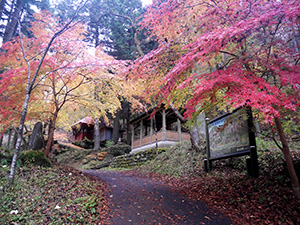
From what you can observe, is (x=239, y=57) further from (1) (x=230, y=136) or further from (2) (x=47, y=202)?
(2) (x=47, y=202)

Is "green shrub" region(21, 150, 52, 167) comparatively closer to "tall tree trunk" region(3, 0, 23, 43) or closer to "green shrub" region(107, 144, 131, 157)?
"tall tree trunk" region(3, 0, 23, 43)

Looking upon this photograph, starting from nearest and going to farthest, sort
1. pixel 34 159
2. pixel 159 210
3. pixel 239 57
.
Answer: pixel 239 57 < pixel 159 210 < pixel 34 159

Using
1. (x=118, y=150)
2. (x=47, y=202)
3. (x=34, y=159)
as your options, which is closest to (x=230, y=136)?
(x=47, y=202)

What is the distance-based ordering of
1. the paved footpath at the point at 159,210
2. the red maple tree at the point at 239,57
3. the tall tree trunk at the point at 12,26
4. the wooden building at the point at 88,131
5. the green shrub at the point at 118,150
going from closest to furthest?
the red maple tree at the point at 239,57 → the paved footpath at the point at 159,210 → the tall tree trunk at the point at 12,26 → the green shrub at the point at 118,150 → the wooden building at the point at 88,131

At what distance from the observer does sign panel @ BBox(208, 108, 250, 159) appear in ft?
18.5

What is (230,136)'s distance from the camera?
635 centimetres

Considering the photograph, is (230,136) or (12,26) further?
(12,26)

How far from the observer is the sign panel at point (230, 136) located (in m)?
5.63

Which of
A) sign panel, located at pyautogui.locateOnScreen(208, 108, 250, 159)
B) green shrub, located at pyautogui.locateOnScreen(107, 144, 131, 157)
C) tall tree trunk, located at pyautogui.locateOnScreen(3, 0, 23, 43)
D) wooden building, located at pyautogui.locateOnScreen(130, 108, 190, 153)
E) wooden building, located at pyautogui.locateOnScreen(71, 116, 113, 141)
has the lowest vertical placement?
sign panel, located at pyautogui.locateOnScreen(208, 108, 250, 159)

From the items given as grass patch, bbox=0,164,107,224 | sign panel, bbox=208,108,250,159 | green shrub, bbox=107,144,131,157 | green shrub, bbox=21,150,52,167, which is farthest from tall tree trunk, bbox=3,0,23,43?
green shrub, bbox=107,144,131,157

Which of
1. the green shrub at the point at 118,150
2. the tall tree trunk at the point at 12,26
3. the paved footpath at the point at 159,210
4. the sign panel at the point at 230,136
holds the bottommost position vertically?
the paved footpath at the point at 159,210

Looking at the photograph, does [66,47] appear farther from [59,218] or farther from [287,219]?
[287,219]

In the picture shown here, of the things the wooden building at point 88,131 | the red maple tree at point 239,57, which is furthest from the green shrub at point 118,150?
the red maple tree at point 239,57

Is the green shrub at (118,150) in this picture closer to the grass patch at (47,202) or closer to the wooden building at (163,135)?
the wooden building at (163,135)
